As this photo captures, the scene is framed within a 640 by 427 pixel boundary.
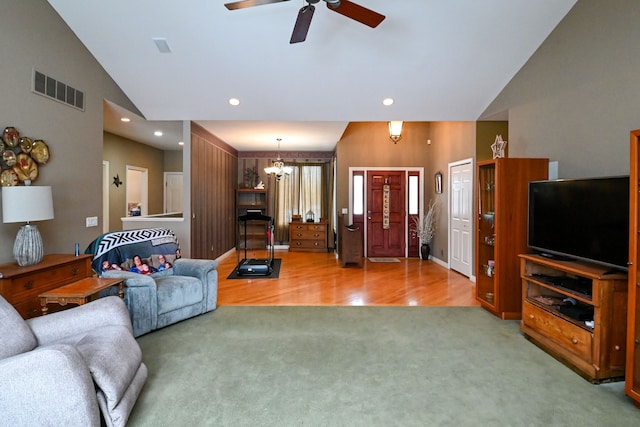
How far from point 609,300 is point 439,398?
1451 millimetres

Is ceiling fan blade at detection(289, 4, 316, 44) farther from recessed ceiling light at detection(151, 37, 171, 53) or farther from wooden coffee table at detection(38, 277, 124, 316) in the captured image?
wooden coffee table at detection(38, 277, 124, 316)

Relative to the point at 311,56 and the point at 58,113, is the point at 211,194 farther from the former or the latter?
the point at 311,56

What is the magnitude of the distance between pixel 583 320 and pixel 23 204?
14.8 feet

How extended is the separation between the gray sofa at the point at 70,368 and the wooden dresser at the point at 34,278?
668 millimetres

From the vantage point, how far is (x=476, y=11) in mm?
3561

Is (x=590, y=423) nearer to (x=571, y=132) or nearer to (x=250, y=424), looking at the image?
(x=250, y=424)

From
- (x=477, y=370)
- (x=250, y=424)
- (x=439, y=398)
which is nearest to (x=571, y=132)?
(x=477, y=370)

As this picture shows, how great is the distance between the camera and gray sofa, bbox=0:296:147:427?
1.57 meters

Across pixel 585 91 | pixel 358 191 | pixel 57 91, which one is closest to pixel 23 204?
pixel 57 91

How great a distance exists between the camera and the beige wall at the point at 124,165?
22.2 feet

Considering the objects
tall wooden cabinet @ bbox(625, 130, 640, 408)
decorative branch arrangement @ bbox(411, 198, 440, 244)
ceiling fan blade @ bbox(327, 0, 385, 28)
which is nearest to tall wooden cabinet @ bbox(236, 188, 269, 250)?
decorative branch arrangement @ bbox(411, 198, 440, 244)

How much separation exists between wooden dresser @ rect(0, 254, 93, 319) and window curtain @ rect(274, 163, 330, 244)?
19.1 ft

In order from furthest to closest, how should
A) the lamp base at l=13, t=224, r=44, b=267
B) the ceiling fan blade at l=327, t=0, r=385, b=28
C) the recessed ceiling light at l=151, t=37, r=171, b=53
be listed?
the recessed ceiling light at l=151, t=37, r=171, b=53
the lamp base at l=13, t=224, r=44, b=267
the ceiling fan blade at l=327, t=0, r=385, b=28

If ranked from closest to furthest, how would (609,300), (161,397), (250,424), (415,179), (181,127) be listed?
(250,424) → (161,397) → (609,300) → (181,127) → (415,179)
